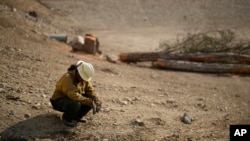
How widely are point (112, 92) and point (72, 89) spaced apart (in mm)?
2404

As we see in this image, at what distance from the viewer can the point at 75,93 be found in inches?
229

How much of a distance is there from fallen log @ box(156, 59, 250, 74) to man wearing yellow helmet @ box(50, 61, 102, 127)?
17.6ft

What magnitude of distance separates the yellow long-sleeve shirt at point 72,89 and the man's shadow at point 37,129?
1.54ft

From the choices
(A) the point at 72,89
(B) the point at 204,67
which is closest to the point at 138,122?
(A) the point at 72,89

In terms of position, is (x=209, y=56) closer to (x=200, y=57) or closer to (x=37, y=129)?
(x=200, y=57)

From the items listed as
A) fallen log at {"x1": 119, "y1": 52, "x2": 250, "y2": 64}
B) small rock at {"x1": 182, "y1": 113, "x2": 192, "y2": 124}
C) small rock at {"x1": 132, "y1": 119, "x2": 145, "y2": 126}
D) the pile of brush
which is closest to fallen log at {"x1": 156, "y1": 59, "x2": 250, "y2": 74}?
the pile of brush

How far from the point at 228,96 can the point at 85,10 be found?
1275 centimetres

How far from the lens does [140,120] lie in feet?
22.2

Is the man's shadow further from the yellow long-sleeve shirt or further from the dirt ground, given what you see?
the yellow long-sleeve shirt

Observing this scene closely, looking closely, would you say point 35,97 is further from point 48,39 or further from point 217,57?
point 217,57

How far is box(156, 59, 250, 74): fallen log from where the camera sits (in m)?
11.0

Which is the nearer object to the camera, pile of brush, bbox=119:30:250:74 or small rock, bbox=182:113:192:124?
small rock, bbox=182:113:192:124

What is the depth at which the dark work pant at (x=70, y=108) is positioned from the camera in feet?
19.4

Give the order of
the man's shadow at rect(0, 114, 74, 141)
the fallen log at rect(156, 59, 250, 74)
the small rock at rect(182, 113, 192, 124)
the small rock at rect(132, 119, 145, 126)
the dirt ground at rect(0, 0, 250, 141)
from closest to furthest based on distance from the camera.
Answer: the man's shadow at rect(0, 114, 74, 141) → the dirt ground at rect(0, 0, 250, 141) → the small rock at rect(132, 119, 145, 126) → the small rock at rect(182, 113, 192, 124) → the fallen log at rect(156, 59, 250, 74)
